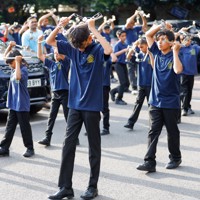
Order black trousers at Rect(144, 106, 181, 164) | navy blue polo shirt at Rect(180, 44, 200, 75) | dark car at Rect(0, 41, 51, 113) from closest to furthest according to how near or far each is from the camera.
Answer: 1. black trousers at Rect(144, 106, 181, 164)
2. dark car at Rect(0, 41, 51, 113)
3. navy blue polo shirt at Rect(180, 44, 200, 75)

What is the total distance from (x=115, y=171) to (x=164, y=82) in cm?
124

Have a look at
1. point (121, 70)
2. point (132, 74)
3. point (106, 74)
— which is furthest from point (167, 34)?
point (132, 74)

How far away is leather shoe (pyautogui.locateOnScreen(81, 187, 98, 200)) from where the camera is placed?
5375 mm

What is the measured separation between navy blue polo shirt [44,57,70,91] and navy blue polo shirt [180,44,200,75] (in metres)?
3.21

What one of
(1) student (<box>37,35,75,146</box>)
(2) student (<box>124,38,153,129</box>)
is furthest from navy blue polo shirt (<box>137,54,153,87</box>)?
(1) student (<box>37,35,75,146</box>)

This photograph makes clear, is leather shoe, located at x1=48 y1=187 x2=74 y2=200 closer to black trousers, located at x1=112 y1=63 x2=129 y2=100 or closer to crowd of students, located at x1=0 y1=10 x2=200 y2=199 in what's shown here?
crowd of students, located at x1=0 y1=10 x2=200 y2=199

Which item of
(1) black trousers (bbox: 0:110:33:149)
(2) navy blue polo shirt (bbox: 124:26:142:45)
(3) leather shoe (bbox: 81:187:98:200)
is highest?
(2) navy blue polo shirt (bbox: 124:26:142:45)

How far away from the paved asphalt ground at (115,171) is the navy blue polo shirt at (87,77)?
1.00 meters

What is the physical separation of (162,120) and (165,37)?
1015 millimetres

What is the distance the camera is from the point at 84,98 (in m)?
5.32

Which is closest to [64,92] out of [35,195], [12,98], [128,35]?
[12,98]

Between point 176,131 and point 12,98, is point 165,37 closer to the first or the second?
point 176,131

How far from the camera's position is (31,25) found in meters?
12.3

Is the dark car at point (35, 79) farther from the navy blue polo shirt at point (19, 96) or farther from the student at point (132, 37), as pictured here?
the student at point (132, 37)
